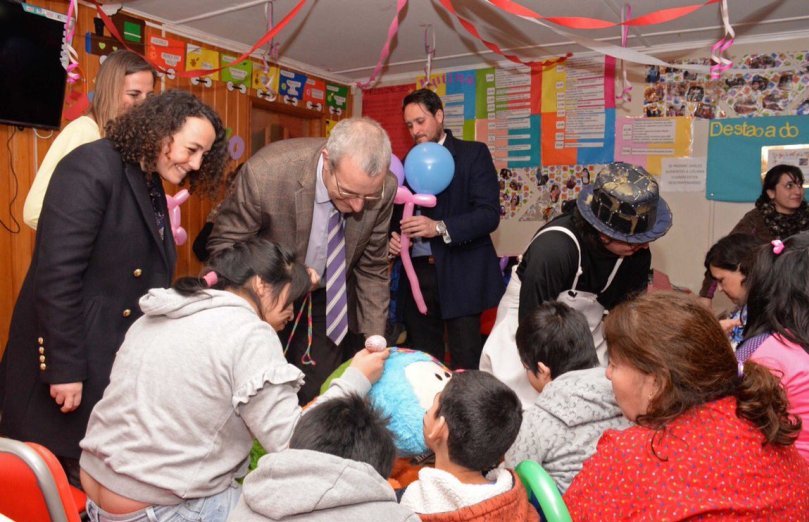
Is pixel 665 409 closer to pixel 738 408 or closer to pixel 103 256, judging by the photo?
pixel 738 408

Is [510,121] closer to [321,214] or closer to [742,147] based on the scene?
[742,147]

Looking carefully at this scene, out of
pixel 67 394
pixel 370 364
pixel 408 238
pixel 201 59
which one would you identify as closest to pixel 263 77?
pixel 201 59

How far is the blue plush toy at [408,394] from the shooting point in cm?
147

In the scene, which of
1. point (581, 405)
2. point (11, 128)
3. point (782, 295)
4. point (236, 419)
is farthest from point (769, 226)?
point (11, 128)

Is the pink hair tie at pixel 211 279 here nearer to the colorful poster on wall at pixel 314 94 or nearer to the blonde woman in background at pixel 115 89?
the blonde woman in background at pixel 115 89

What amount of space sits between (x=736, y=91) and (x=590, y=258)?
8.24 feet

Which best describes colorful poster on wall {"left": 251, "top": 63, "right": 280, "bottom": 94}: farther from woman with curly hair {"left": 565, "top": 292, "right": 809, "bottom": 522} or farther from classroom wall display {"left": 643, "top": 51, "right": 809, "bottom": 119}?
woman with curly hair {"left": 565, "top": 292, "right": 809, "bottom": 522}

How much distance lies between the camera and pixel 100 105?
218 cm

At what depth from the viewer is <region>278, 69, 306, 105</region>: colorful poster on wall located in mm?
4555

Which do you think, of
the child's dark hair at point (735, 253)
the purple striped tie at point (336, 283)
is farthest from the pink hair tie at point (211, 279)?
the child's dark hair at point (735, 253)

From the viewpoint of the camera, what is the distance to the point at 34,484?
1159 mm

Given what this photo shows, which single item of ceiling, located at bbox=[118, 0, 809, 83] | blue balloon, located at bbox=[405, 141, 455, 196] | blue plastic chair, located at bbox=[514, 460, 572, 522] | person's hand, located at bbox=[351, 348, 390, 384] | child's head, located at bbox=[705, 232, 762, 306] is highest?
ceiling, located at bbox=[118, 0, 809, 83]

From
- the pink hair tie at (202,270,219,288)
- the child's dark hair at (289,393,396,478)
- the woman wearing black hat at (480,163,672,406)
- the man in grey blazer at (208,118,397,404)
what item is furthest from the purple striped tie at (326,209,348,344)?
the child's dark hair at (289,393,396,478)

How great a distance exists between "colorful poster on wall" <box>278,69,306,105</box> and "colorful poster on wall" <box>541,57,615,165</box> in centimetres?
173
